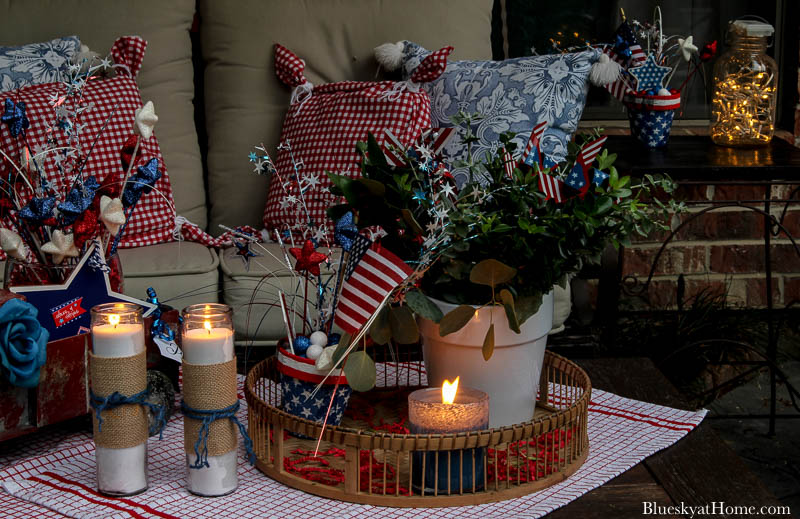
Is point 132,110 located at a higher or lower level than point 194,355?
higher

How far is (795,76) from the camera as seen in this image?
8.98ft

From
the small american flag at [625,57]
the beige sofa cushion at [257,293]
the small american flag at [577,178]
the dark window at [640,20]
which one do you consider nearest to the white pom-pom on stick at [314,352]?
the small american flag at [577,178]

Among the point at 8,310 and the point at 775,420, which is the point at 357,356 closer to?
the point at 8,310

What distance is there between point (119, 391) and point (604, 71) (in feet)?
5.04

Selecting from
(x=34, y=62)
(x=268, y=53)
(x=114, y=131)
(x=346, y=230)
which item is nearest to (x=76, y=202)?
(x=346, y=230)

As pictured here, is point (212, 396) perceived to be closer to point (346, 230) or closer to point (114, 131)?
point (346, 230)

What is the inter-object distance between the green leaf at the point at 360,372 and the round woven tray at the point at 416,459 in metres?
0.05

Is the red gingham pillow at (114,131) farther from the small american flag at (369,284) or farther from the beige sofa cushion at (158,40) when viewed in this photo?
the small american flag at (369,284)

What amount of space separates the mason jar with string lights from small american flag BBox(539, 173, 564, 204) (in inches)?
58.0

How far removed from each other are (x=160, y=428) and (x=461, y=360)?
0.32 meters

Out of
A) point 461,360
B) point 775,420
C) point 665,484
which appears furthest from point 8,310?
point 775,420

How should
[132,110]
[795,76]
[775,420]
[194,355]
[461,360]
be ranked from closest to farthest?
[194,355]
[461,360]
[132,110]
[775,420]
[795,76]

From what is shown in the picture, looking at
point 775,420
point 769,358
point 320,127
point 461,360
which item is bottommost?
point 775,420

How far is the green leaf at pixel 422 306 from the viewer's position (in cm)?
90
